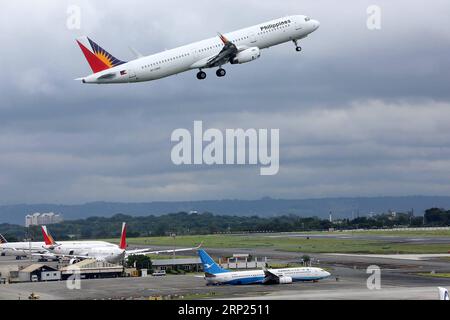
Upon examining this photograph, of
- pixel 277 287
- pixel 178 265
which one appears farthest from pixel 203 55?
pixel 178 265

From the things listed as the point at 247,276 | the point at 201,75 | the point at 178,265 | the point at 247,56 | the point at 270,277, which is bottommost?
the point at 270,277

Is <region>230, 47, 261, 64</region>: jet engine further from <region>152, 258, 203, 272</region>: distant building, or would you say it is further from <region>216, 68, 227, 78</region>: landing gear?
<region>152, 258, 203, 272</region>: distant building

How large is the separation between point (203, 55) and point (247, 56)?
6.67 meters

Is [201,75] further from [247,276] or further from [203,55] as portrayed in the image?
[247,276]

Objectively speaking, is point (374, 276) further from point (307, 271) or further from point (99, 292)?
point (99, 292)

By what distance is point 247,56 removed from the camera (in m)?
104

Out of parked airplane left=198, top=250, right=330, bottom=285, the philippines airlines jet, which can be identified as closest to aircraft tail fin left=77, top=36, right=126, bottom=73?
the philippines airlines jet

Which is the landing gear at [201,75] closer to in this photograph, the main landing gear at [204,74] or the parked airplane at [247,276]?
the main landing gear at [204,74]

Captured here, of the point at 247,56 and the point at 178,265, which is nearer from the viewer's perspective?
the point at 247,56

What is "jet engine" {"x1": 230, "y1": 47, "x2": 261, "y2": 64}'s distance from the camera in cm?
10275

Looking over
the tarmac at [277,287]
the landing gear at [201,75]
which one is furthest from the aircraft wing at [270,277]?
the landing gear at [201,75]

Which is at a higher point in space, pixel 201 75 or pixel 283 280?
pixel 201 75
